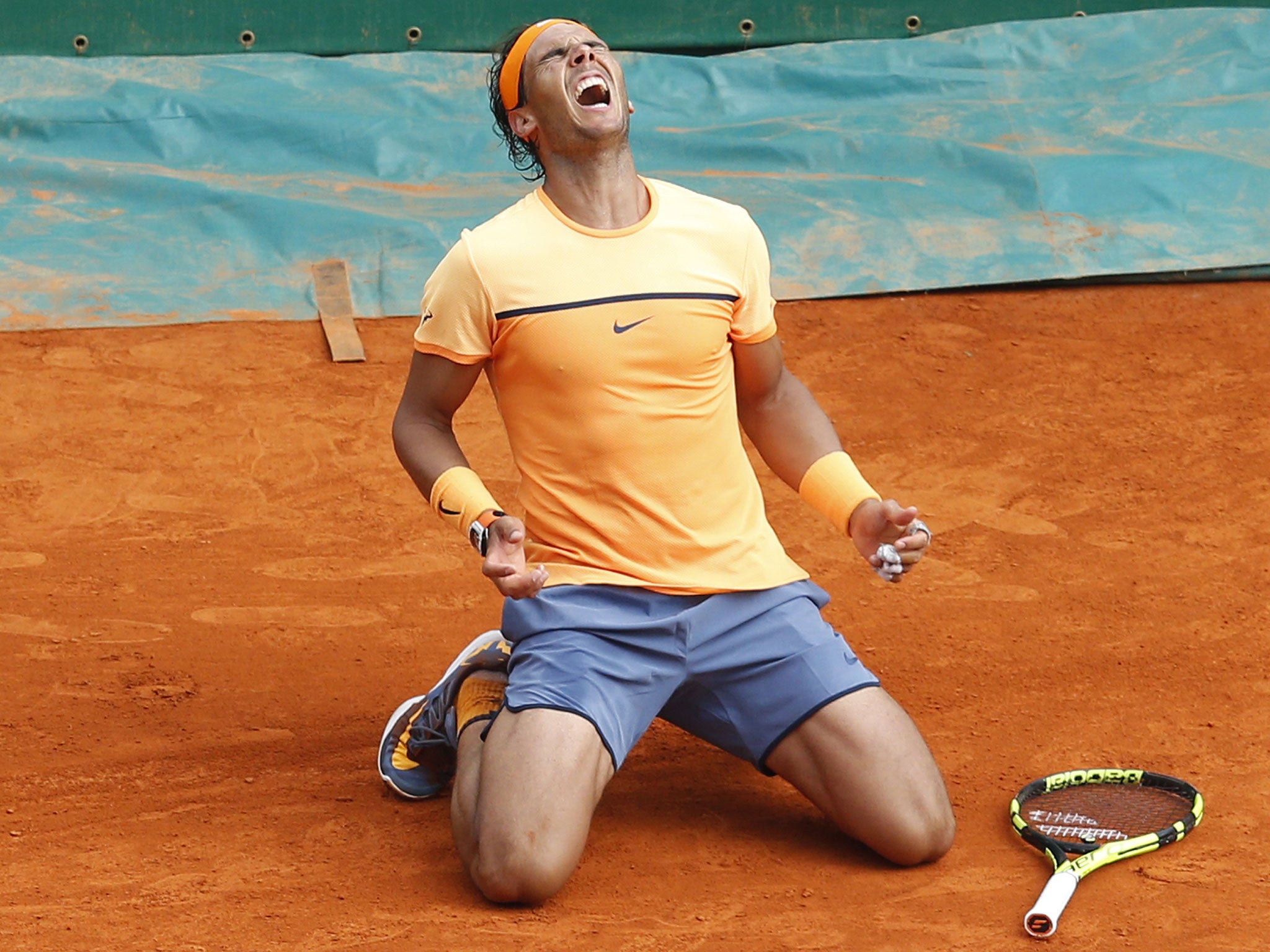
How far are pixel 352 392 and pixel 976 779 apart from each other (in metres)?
3.19

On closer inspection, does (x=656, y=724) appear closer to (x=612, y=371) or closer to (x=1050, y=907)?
(x=612, y=371)

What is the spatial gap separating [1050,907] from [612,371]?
1.33 meters

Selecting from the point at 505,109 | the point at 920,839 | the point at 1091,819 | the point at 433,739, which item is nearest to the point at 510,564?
the point at 433,739

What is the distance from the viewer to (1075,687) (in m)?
3.93

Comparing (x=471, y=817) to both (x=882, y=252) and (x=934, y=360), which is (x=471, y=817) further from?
(x=882, y=252)

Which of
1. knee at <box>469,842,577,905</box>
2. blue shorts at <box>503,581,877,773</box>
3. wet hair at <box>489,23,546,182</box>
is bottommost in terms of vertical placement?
knee at <box>469,842,577,905</box>

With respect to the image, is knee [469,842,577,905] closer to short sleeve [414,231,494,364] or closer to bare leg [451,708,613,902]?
bare leg [451,708,613,902]

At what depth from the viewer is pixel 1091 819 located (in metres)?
3.19

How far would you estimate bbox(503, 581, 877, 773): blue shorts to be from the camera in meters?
3.13

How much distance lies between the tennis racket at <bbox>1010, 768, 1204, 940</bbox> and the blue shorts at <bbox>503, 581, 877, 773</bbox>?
44cm

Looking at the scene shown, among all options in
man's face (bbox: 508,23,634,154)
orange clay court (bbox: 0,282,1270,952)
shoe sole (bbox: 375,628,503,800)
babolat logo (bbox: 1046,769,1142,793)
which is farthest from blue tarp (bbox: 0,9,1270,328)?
babolat logo (bbox: 1046,769,1142,793)

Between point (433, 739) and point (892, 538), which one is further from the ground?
point (892, 538)

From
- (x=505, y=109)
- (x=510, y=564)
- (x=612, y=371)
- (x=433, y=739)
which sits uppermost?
(x=505, y=109)

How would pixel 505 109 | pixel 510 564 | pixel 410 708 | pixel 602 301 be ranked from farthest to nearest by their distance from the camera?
pixel 410 708 → pixel 505 109 → pixel 602 301 → pixel 510 564
